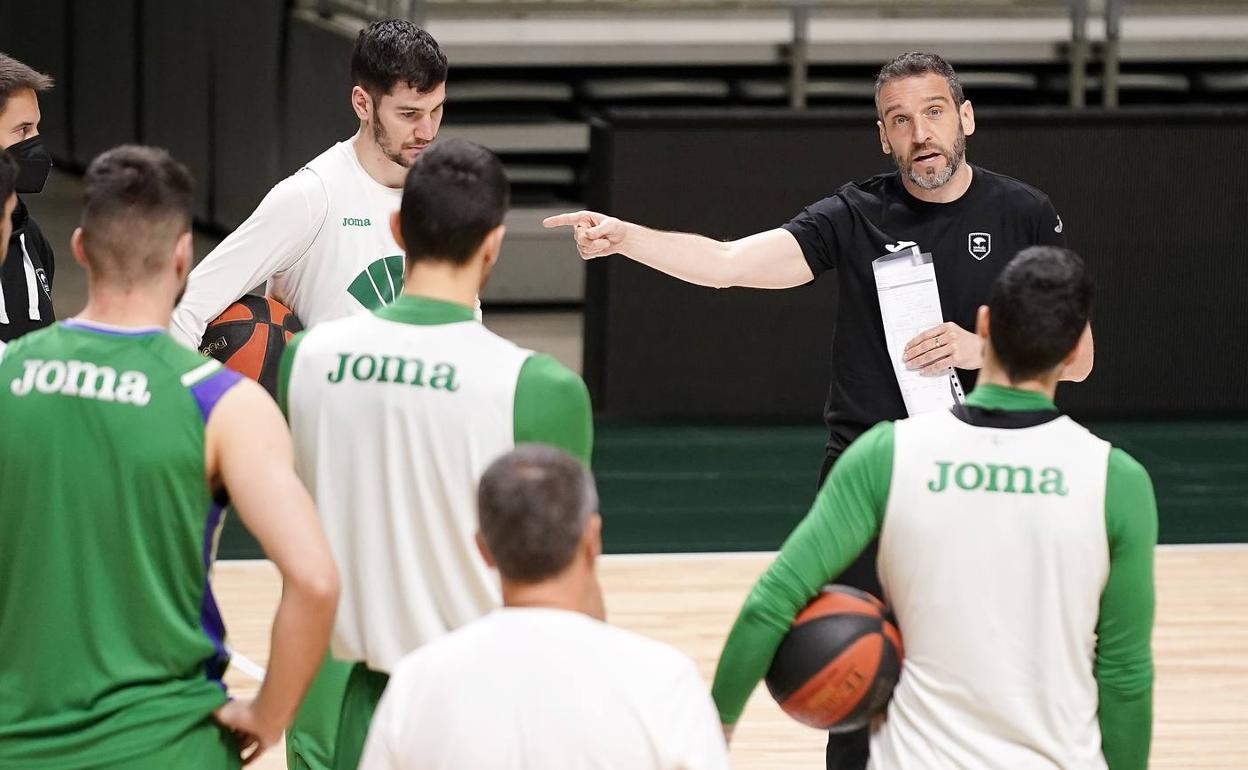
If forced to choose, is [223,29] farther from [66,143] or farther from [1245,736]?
[1245,736]

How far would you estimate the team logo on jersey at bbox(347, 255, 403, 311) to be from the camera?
13.7 ft

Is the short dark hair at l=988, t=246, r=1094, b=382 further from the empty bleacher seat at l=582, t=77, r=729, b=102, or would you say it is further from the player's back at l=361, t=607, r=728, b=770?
the empty bleacher seat at l=582, t=77, r=729, b=102

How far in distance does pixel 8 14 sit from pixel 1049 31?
426 inches

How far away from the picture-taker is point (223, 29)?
12742 mm

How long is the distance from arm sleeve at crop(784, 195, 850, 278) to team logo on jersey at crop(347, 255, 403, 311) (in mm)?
901

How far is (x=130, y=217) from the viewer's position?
106 inches

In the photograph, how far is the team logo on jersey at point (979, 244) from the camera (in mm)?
4176

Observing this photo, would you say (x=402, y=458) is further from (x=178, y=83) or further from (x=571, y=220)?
(x=178, y=83)

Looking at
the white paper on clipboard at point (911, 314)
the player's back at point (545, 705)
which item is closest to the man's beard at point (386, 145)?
the white paper on clipboard at point (911, 314)

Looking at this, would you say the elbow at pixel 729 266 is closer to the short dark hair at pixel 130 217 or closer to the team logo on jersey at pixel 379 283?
the team logo on jersey at pixel 379 283

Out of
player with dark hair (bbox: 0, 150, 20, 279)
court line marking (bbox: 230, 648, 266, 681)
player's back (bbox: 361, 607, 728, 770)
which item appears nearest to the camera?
player's back (bbox: 361, 607, 728, 770)

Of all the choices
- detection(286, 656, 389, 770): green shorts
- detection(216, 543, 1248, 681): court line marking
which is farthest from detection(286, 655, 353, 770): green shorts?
detection(216, 543, 1248, 681): court line marking

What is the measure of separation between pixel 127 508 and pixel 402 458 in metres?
0.41

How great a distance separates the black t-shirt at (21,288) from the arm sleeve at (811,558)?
223 centimetres
